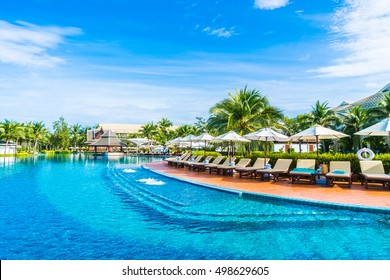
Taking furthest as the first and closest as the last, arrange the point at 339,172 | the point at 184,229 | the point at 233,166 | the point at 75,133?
the point at 75,133 → the point at 233,166 → the point at 339,172 → the point at 184,229

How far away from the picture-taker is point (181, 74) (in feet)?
81.4

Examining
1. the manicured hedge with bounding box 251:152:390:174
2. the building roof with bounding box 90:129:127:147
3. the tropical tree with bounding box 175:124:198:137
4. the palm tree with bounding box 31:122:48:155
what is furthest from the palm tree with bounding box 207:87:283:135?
the palm tree with bounding box 31:122:48:155

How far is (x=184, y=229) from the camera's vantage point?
6098 millimetres

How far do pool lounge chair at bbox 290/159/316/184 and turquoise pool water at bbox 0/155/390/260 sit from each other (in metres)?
3.30

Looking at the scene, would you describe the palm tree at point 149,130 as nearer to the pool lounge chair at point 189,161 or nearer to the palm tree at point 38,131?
the palm tree at point 38,131

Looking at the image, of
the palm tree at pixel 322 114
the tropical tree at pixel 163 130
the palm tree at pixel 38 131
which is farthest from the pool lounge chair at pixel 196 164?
the palm tree at pixel 38 131

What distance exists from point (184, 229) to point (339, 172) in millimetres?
7210

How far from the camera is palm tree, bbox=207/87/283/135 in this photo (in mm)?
19297

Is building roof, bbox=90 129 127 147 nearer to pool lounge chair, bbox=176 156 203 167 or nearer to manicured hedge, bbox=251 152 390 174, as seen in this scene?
pool lounge chair, bbox=176 156 203 167

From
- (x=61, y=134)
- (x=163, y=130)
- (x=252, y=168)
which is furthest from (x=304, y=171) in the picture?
(x=61, y=134)

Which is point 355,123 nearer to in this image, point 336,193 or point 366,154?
point 366,154

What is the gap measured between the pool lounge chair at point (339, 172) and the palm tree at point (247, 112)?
881 centimetres

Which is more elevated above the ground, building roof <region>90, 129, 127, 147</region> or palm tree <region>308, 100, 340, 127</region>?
palm tree <region>308, 100, 340, 127</region>
